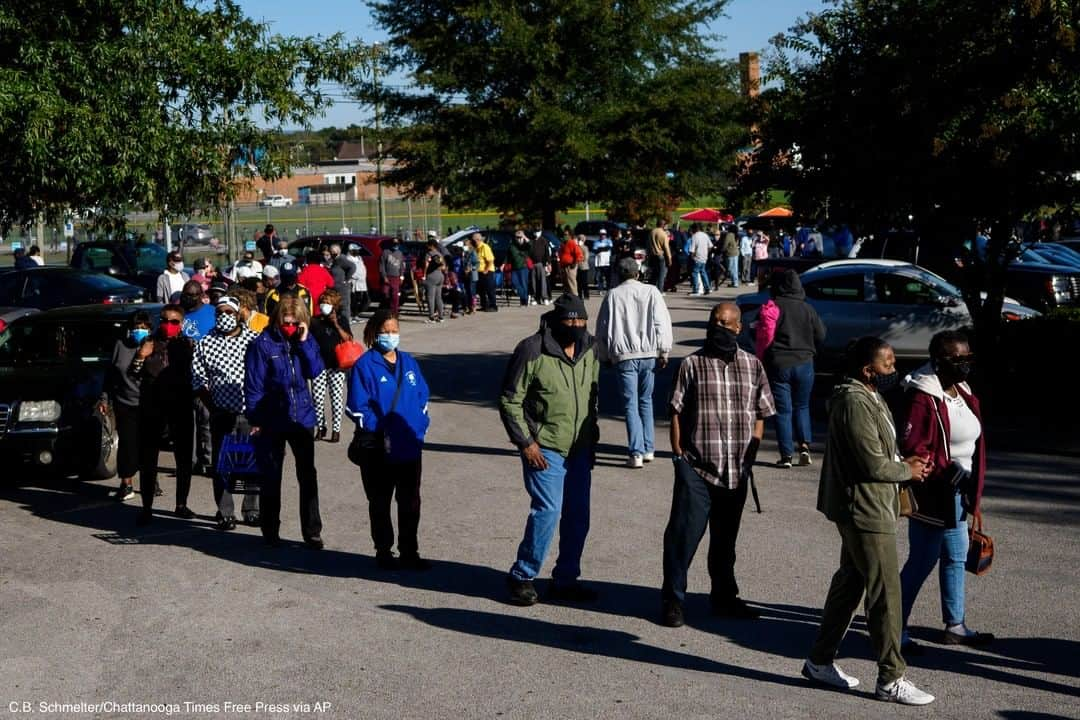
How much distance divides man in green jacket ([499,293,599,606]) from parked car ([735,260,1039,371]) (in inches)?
364

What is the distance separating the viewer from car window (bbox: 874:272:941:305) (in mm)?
17562

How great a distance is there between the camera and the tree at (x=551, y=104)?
39.1 meters

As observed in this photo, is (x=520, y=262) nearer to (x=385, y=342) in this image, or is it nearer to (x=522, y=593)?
(x=385, y=342)

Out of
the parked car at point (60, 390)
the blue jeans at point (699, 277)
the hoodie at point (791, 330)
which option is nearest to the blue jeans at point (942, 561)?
the hoodie at point (791, 330)

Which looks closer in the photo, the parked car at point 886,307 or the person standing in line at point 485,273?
the parked car at point 886,307

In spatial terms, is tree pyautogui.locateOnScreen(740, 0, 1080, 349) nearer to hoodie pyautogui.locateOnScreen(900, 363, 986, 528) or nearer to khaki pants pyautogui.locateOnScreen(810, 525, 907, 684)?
hoodie pyautogui.locateOnScreen(900, 363, 986, 528)

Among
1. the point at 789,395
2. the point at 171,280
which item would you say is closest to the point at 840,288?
the point at 789,395

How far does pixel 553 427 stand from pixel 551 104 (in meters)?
32.1

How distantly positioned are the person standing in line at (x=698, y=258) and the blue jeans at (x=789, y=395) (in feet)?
65.2

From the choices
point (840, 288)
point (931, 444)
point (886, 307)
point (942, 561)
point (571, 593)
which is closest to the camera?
point (931, 444)

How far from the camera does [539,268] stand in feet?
101

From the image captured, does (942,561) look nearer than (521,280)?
Yes

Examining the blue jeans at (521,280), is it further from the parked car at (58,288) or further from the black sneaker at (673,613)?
the black sneaker at (673,613)

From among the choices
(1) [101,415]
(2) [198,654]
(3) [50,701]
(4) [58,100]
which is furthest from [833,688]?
(4) [58,100]
